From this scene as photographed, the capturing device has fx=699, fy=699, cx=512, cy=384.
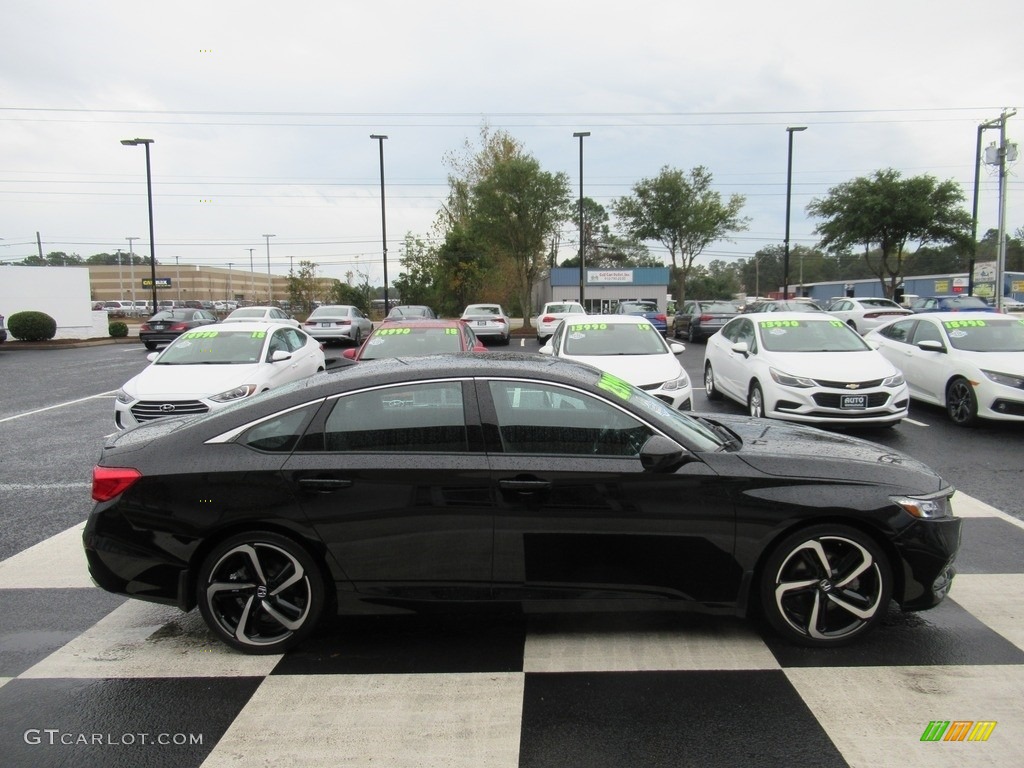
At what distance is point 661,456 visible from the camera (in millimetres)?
3383

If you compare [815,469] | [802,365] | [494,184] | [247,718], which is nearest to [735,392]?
[802,365]

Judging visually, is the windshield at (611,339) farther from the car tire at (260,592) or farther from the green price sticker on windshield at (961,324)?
the car tire at (260,592)

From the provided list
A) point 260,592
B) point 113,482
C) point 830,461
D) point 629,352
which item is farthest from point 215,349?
point 830,461

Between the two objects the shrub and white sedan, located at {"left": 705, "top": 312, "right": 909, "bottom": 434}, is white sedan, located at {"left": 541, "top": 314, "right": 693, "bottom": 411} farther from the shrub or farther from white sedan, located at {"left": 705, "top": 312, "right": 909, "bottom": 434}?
the shrub

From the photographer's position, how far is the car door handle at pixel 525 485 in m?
3.39

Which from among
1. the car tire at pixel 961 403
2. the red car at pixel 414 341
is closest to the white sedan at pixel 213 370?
the red car at pixel 414 341

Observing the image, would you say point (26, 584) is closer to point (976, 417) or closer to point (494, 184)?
point (976, 417)

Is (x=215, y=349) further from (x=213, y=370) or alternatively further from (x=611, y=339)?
(x=611, y=339)

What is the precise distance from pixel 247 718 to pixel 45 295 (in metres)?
34.9

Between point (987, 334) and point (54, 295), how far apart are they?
35.1 metres

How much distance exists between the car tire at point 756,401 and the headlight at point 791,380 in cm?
33

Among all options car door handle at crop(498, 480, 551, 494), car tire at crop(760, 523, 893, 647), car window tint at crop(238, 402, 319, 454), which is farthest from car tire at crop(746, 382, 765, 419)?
car window tint at crop(238, 402, 319, 454)

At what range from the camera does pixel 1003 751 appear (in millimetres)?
2695

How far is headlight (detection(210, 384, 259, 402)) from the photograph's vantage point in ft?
26.2
